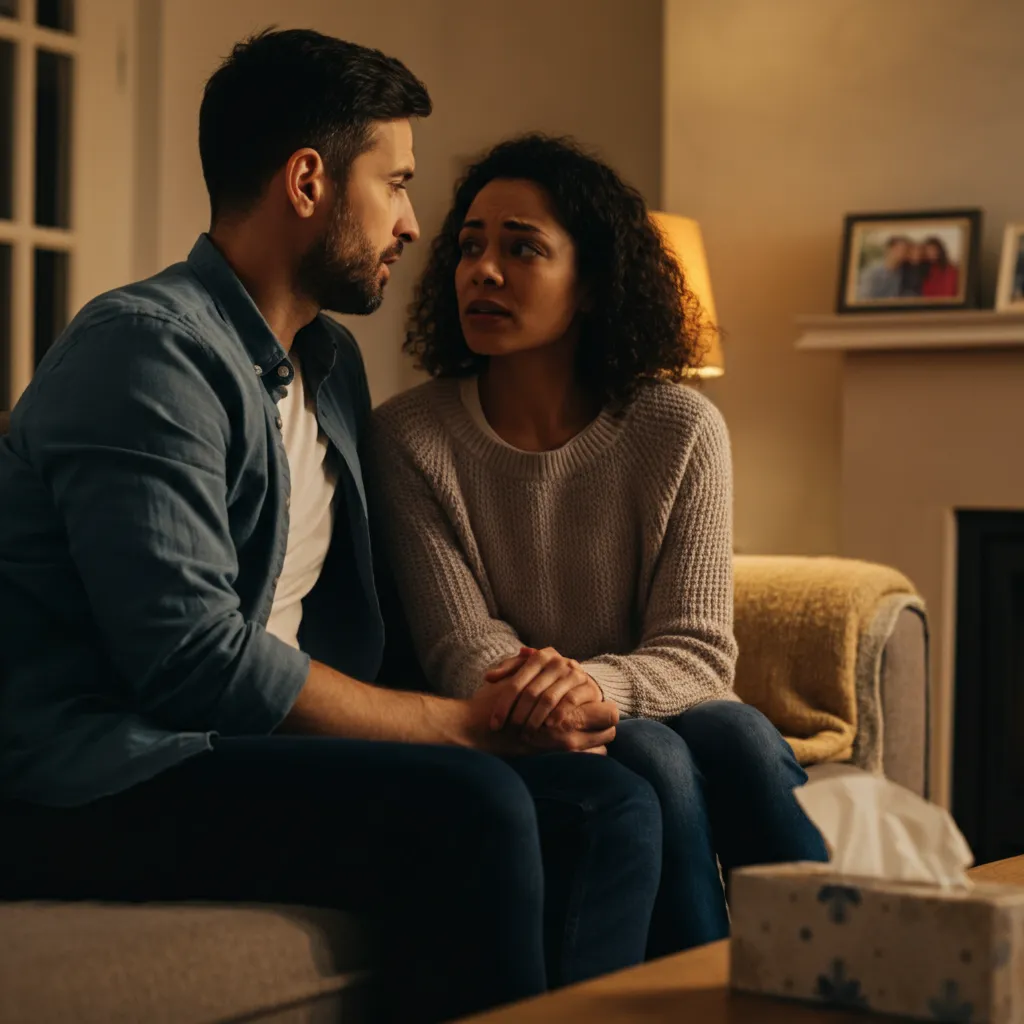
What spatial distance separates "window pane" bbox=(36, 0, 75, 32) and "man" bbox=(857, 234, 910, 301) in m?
1.72

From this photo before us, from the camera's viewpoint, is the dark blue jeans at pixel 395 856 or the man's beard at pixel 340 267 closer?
the dark blue jeans at pixel 395 856

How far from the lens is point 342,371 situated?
69.9 inches

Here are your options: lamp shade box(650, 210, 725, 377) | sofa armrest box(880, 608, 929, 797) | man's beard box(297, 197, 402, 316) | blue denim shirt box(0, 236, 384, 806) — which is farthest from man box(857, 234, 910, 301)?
blue denim shirt box(0, 236, 384, 806)

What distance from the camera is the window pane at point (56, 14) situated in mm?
3125

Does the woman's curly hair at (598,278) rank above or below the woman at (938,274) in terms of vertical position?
below

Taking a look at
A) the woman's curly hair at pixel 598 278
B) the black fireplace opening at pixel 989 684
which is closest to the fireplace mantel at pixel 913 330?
the black fireplace opening at pixel 989 684

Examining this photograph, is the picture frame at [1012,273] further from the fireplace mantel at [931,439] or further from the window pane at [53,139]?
the window pane at [53,139]

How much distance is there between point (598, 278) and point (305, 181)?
0.45 metres

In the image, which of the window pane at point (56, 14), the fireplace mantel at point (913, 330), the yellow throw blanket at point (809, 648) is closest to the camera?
the yellow throw blanket at point (809, 648)

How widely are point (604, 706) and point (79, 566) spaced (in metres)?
0.53

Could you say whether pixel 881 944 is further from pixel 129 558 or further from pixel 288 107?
pixel 288 107

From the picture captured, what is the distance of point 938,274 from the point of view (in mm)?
3109

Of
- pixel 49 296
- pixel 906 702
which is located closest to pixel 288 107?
pixel 906 702

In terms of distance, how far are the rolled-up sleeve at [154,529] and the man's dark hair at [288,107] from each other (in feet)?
1.02
